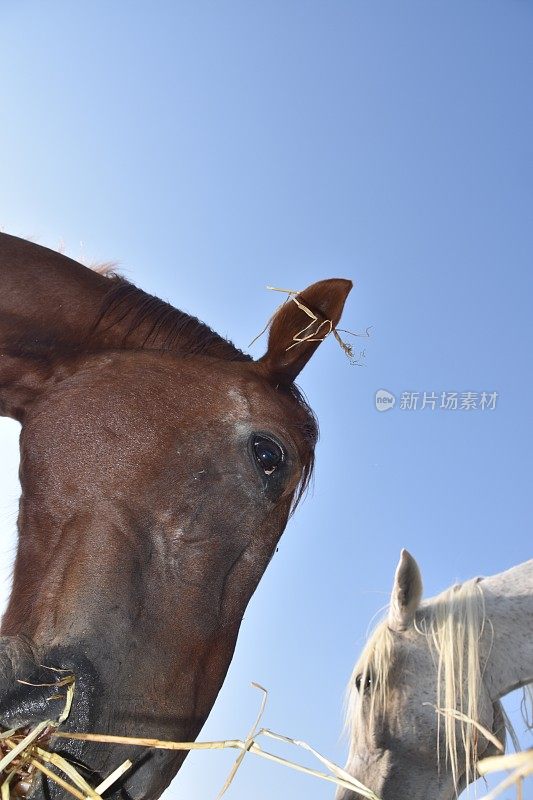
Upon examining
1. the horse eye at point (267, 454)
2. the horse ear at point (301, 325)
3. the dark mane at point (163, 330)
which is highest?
the horse ear at point (301, 325)

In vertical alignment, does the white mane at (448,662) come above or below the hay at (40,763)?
above

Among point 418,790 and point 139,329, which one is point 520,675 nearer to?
point 418,790

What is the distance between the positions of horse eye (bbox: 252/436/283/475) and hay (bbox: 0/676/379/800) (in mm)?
942

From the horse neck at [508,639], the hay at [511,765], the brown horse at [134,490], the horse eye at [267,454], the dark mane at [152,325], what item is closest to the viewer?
the hay at [511,765]

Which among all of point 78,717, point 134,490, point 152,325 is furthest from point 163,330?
point 78,717

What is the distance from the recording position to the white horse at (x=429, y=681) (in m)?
3.30

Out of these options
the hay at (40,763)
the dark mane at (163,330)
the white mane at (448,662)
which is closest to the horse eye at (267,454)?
the dark mane at (163,330)

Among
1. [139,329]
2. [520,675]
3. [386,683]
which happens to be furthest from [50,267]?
[520,675]

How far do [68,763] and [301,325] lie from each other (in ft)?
6.43

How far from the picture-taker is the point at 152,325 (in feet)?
9.27

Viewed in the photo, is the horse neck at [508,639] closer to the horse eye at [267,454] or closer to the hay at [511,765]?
the horse eye at [267,454]

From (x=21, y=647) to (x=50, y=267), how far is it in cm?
150

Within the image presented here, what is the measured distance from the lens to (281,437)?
8.56ft

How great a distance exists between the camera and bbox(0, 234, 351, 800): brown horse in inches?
77.2
